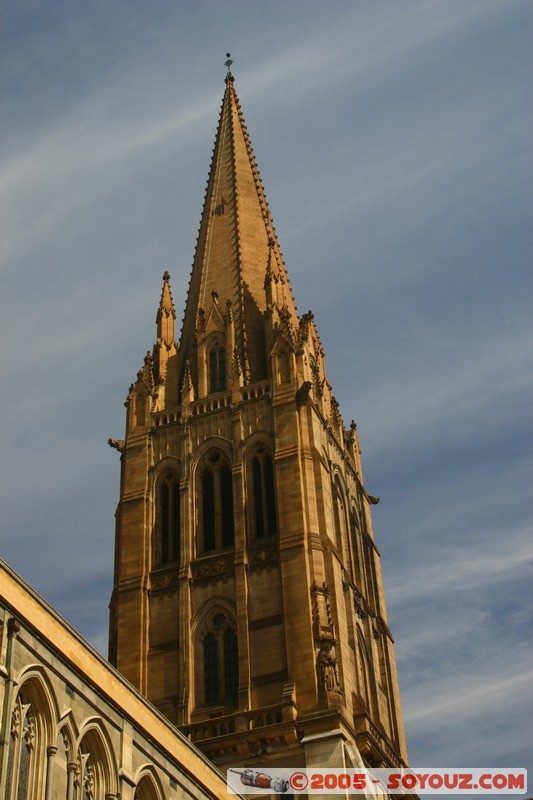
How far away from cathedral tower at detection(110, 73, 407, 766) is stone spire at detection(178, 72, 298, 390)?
0.16 m

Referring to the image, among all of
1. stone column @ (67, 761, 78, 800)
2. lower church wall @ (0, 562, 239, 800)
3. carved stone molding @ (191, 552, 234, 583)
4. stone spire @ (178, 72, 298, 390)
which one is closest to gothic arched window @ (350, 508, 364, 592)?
carved stone molding @ (191, 552, 234, 583)

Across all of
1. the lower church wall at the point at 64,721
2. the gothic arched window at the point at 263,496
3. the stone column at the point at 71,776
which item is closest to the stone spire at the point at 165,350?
the gothic arched window at the point at 263,496

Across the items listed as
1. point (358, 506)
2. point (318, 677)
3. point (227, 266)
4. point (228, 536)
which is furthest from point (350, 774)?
point (227, 266)

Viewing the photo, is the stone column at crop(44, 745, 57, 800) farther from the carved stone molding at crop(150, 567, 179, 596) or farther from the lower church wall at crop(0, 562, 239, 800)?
the carved stone molding at crop(150, 567, 179, 596)

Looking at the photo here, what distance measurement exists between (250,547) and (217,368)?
1116cm

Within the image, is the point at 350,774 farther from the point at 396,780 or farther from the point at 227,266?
the point at 227,266

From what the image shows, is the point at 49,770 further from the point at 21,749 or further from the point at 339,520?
the point at 339,520

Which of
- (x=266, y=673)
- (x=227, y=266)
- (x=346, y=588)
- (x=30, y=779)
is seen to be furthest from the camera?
(x=227, y=266)

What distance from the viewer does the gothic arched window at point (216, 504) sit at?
167ft

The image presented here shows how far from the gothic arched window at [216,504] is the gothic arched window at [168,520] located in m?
1.08

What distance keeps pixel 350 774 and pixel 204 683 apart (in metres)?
7.18

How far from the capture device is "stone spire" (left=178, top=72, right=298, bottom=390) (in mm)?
58781

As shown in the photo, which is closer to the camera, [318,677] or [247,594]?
[318,677]

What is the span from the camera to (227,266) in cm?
6234
